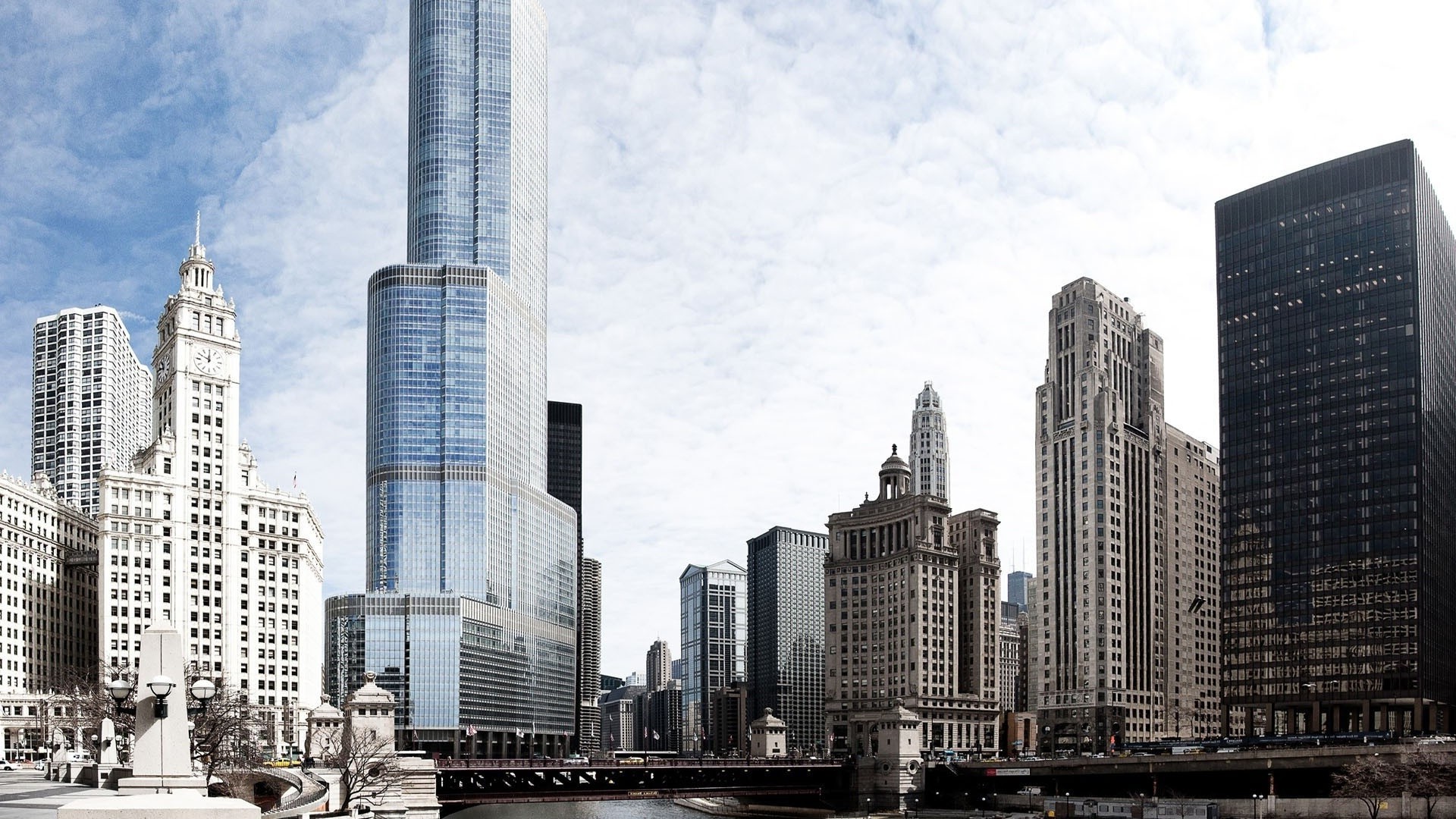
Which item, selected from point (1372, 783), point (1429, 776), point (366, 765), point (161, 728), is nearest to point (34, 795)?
point (161, 728)

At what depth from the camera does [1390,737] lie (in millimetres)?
172125

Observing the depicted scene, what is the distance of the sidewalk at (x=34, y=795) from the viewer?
43947 millimetres

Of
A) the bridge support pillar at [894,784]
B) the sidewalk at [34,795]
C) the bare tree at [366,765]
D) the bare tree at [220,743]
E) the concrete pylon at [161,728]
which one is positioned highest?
the concrete pylon at [161,728]

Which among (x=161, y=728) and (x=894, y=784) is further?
(x=894, y=784)

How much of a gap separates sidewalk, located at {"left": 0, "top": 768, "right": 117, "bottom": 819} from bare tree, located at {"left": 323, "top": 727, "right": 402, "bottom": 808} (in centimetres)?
3579

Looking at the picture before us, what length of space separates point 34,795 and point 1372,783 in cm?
12324

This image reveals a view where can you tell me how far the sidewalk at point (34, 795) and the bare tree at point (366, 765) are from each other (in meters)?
35.8

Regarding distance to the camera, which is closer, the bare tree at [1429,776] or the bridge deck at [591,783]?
the bare tree at [1429,776]

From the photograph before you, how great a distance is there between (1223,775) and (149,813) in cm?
15612

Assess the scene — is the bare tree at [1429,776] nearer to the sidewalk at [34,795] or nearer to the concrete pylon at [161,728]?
the sidewalk at [34,795]

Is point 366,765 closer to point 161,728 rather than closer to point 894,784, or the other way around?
point 161,728

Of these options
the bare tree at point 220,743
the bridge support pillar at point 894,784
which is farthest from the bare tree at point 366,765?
the bridge support pillar at point 894,784

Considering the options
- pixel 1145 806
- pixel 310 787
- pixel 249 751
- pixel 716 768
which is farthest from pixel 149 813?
pixel 716 768

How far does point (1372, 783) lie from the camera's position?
455ft
